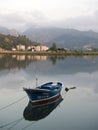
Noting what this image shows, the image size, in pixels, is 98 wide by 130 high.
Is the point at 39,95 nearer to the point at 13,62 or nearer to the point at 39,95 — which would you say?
the point at 39,95

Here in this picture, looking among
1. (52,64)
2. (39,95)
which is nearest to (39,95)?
(39,95)

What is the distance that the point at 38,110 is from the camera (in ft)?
78.8

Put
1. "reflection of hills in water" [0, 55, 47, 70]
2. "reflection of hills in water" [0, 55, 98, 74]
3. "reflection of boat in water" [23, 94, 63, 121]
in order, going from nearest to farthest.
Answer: "reflection of boat in water" [23, 94, 63, 121]
"reflection of hills in water" [0, 55, 98, 74]
"reflection of hills in water" [0, 55, 47, 70]

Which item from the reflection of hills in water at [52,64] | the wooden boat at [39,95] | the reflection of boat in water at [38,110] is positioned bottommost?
the reflection of hills in water at [52,64]

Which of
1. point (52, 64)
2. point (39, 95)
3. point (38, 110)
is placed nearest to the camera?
point (38, 110)

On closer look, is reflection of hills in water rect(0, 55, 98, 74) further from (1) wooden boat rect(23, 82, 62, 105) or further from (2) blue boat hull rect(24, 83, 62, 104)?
(2) blue boat hull rect(24, 83, 62, 104)

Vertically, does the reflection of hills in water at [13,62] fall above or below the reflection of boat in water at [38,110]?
below

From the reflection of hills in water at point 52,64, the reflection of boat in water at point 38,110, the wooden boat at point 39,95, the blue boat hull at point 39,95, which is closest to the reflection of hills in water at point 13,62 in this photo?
the reflection of hills in water at point 52,64

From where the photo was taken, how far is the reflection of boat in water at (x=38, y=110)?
2197 centimetres

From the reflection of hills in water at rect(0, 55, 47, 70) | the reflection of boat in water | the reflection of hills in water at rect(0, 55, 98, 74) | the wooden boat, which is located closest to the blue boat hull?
the wooden boat

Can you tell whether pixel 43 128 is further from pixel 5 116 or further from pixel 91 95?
pixel 91 95

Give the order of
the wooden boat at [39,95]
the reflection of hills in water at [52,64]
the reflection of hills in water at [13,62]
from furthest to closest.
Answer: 1. the reflection of hills in water at [13,62]
2. the reflection of hills in water at [52,64]
3. the wooden boat at [39,95]

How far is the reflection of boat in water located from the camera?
72.1 ft

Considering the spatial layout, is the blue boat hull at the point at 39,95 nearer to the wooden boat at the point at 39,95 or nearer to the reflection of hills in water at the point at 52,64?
the wooden boat at the point at 39,95
